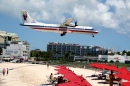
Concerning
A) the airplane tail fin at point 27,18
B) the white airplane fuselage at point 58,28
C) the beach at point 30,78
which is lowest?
the beach at point 30,78

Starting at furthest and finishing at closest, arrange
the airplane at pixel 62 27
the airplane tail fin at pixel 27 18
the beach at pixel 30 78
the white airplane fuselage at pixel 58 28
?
1. the airplane tail fin at pixel 27 18
2. the airplane at pixel 62 27
3. the white airplane fuselage at pixel 58 28
4. the beach at pixel 30 78

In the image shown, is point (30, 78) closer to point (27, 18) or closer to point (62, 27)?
point (62, 27)

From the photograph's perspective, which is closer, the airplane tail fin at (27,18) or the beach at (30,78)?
the beach at (30,78)

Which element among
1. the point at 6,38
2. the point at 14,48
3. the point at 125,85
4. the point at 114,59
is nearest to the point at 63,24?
the point at 125,85

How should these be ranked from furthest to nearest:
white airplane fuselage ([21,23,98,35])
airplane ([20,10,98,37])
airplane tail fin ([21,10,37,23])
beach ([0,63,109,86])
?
airplane tail fin ([21,10,37,23]), airplane ([20,10,98,37]), white airplane fuselage ([21,23,98,35]), beach ([0,63,109,86])

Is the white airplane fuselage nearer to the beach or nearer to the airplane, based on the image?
the airplane

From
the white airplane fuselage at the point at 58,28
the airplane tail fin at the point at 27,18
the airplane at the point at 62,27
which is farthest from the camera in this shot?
the airplane tail fin at the point at 27,18

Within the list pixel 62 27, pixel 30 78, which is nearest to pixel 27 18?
pixel 62 27

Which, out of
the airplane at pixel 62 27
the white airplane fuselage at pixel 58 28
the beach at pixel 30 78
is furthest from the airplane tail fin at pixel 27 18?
the beach at pixel 30 78

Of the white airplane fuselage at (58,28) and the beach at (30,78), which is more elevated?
the white airplane fuselage at (58,28)

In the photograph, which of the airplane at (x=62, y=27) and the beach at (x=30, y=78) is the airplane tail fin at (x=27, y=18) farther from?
the beach at (x=30, y=78)

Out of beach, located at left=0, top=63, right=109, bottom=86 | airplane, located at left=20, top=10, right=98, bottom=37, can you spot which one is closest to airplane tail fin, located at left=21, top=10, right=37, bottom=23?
airplane, located at left=20, top=10, right=98, bottom=37

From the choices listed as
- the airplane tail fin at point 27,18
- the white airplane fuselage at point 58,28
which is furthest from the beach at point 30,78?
the airplane tail fin at point 27,18

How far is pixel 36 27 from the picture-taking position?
57.8m
